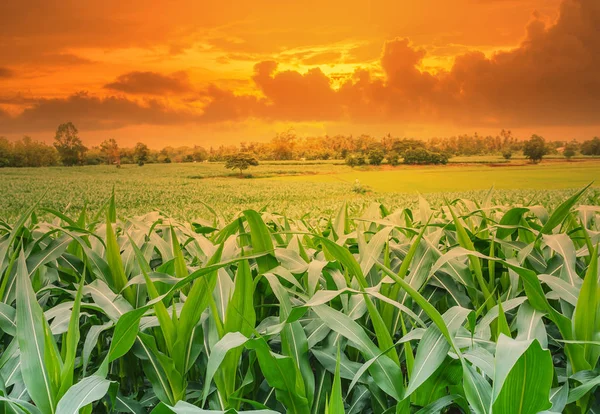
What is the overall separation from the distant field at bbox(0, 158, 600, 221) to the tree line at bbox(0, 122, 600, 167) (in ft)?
0.44

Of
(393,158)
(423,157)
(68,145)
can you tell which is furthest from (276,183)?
(68,145)

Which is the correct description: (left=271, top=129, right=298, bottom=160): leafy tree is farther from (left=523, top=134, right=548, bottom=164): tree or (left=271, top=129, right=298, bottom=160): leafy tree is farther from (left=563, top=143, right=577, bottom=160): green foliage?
(left=563, top=143, right=577, bottom=160): green foliage

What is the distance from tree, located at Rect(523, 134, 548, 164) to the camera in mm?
7887

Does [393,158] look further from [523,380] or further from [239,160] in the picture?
[523,380]

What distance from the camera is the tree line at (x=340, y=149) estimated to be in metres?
7.14

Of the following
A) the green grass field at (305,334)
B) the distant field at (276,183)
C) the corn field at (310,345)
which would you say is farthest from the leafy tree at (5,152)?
the corn field at (310,345)

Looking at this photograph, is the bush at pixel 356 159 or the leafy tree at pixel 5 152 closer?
the leafy tree at pixel 5 152

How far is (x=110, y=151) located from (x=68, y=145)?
57cm

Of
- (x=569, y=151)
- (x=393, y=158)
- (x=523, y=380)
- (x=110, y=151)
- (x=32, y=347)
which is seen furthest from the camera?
(x=393, y=158)

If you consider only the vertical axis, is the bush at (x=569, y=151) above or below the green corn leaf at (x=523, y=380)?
above

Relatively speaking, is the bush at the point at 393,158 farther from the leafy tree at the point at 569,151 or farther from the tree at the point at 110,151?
the tree at the point at 110,151

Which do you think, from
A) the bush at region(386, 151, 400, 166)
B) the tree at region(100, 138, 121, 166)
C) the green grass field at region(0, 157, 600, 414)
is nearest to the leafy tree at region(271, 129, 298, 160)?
the bush at region(386, 151, 400, 166)

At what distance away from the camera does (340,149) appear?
7.92 meters

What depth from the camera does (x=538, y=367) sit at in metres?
0.41
